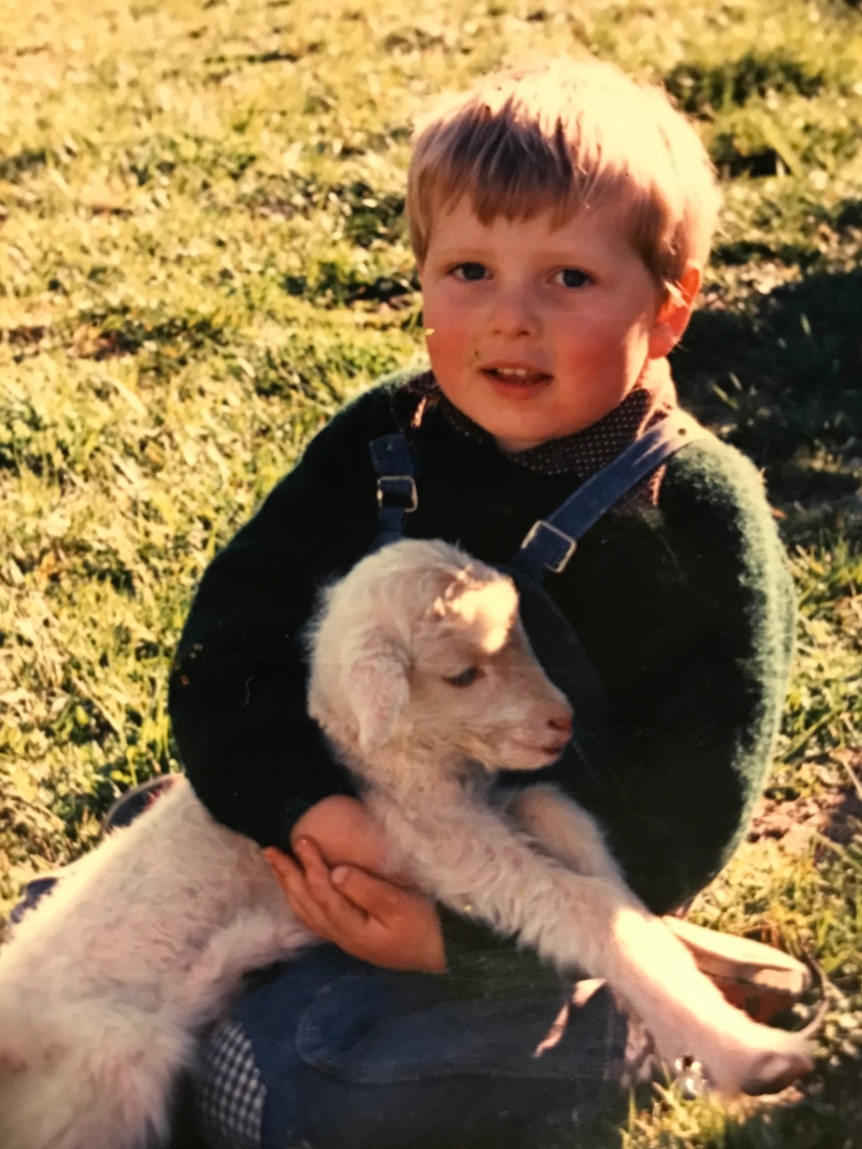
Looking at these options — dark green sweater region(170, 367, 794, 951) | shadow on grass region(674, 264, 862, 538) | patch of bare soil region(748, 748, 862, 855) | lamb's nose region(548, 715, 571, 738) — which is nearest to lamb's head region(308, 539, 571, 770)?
lamb's nose region(548, 715, 571, 738)

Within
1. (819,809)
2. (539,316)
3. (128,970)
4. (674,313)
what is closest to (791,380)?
(819,809)

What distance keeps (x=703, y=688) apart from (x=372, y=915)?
2.48ft

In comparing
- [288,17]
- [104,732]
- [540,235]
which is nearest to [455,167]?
[540,235]

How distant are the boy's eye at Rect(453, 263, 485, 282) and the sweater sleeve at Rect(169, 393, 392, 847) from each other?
A: 0.47 meters

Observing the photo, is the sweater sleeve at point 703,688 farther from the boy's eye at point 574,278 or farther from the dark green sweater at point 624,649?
the boy's eye at point 574,278

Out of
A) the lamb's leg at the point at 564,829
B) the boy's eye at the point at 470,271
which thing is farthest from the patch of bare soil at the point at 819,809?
the boy's eye at the point at 470,271

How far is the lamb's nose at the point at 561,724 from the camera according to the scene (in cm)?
227

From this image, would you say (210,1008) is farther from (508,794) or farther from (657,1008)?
(657,1008)

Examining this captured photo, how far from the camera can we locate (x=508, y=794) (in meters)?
2.53

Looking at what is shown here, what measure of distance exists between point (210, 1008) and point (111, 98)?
4.39 m

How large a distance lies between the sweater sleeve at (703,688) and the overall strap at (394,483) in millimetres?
523

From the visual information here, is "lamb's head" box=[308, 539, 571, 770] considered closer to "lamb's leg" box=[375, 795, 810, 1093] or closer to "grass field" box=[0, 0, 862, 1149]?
"lamb's leg" box=[375, 795, 810, 1093]

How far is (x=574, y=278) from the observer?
2.29 metres

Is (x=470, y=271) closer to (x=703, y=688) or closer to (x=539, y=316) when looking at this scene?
(x=539, y=316)
